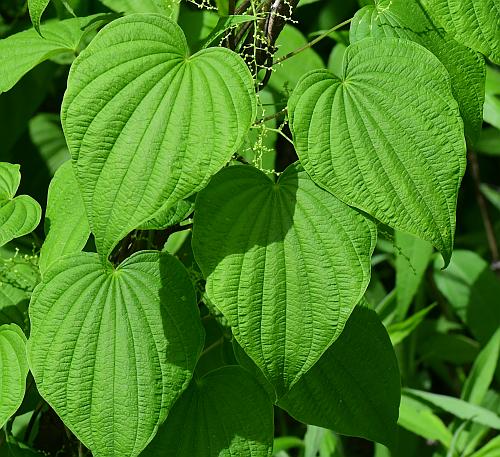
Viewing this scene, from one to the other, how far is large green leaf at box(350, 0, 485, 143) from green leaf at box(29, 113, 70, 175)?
3.68ft

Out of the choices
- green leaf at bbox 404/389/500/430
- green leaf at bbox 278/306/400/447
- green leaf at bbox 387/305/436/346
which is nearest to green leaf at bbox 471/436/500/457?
green leaf at bbox 404/389/500/430

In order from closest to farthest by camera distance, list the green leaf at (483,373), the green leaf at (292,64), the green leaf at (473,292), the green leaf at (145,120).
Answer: the green leaf at (145,120), the green leaf at (292,64), the green leaf at (483,373), the green leaf at (473,292)

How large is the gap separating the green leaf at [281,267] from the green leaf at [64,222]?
0.65 ft

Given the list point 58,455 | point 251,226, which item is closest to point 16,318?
point 58,455

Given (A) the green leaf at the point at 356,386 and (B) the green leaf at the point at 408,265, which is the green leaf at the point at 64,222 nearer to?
(A) the green leaf at the point at 356,386

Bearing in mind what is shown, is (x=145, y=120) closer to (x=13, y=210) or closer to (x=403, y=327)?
(x=13, y=210)

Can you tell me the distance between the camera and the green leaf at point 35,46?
3.60 feet

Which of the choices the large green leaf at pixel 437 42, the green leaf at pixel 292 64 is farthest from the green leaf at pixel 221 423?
the green leaf at pixel 292 64

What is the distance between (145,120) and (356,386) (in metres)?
0.43

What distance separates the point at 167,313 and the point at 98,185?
0.19 metres

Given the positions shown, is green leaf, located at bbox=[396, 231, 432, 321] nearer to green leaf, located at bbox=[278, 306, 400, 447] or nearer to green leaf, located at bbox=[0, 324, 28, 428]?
green leaf, located at bbox=[278, 306, 400, 447]

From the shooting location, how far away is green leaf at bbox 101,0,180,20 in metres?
1.10

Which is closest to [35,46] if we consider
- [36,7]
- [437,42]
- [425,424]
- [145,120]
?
[36,7]

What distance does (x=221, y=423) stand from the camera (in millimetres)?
1000
